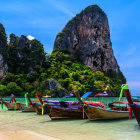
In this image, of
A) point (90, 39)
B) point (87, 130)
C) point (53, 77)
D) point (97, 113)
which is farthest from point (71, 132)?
point (90, 39)

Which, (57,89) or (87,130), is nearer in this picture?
Result: (87,130)

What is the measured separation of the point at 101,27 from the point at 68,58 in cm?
1680

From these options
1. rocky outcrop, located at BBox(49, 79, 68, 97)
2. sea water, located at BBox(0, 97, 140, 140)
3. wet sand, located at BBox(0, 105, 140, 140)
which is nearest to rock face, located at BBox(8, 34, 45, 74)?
rocky outcrop, located at BBox(49, 79, 68, 97)

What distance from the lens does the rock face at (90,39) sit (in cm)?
5528

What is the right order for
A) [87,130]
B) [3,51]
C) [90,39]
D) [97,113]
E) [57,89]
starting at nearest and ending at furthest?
[87,130] < [97,113] < [57,89] < [3,51] < [90,39]

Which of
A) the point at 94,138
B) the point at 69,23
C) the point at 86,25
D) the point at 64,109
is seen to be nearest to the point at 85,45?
the point at 86,25

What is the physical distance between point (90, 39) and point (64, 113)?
47818 mm

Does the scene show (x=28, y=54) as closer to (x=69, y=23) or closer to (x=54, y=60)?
(x=54, y=60)

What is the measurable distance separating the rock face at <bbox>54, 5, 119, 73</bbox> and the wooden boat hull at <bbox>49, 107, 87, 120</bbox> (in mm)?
42994

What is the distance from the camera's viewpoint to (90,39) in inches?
2232

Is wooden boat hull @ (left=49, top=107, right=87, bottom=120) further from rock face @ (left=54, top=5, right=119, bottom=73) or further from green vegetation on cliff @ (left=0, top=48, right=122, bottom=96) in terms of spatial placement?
rock face @ (left=54, top=5, right=119, bottom=73)

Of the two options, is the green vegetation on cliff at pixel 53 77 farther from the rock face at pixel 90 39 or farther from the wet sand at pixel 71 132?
the wet sand at pixel 71 132

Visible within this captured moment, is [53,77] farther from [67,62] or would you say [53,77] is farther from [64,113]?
[64,113]

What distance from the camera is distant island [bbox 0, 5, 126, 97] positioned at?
39062 mm
